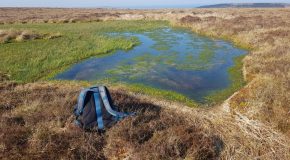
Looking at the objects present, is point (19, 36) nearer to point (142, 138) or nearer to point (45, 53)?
point (45, 53)

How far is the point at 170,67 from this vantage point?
14.8 metres

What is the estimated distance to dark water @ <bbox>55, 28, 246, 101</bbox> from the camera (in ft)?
39.8

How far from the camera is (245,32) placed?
2228 cm

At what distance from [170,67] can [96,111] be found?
916 cm

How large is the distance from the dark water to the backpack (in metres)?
5.01

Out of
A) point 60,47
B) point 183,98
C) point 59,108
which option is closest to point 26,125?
point 59,108

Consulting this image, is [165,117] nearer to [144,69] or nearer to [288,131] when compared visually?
[288,131]

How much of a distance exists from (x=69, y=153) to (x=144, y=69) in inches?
370

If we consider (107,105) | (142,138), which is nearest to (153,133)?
(142,138)

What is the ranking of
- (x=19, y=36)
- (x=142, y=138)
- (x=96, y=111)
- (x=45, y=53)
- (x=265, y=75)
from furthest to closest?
(x=19, y=36), (x=45, y=53), (x=265, y=75), (x=96, y=111), (x=142, y=138)

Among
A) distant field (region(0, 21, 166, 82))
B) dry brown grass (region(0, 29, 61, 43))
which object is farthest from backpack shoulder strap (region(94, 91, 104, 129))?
dry brown grass (region(0, 29, 61, 43))

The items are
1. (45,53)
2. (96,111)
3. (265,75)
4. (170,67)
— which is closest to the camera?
(96,111)

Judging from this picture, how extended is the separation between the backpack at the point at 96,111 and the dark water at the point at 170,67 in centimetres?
501

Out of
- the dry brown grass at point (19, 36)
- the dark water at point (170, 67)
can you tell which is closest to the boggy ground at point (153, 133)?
the dark water at point (170, 67)
